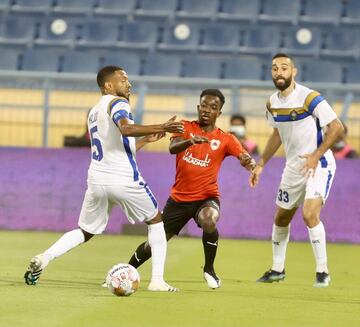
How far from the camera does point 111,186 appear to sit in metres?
9.66

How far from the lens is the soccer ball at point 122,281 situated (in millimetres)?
9117

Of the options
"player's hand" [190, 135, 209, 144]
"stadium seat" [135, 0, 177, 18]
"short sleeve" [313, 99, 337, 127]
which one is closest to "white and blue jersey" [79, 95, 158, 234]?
"player's hand" [190, 135, 209, 144]

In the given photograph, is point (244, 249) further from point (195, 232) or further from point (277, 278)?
point (277, 278)

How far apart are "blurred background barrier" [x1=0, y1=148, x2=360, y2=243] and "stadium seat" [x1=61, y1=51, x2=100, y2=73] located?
440 centimetres

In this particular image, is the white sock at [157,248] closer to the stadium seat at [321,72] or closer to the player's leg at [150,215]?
the player's leg at [150,215]

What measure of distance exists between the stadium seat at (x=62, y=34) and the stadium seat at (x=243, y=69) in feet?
10.6

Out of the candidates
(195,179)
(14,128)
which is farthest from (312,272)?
(14,128)

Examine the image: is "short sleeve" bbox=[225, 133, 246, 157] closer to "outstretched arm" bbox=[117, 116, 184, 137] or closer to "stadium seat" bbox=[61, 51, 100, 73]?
"outstretched arm" bbox=[117, 116, 184, 137]

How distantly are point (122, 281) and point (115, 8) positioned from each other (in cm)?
1442

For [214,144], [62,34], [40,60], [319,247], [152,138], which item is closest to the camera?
[152,138]

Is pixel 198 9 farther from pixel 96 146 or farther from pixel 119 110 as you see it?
pixel 119 110

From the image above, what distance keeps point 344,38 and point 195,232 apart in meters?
6.38

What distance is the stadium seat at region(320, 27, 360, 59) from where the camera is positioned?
21516 millimetres

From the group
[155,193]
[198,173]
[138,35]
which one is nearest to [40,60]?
[138,35]
